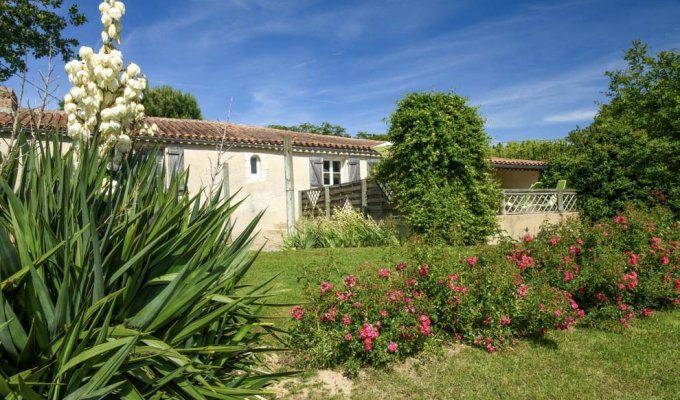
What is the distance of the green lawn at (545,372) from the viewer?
12.3 feet

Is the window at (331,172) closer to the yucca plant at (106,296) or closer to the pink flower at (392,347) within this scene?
the pink flower at (392,347)

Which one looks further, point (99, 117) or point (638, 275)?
point (638, 275)

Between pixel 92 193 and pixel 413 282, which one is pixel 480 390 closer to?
pixel 413 282

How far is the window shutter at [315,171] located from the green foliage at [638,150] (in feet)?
30.4

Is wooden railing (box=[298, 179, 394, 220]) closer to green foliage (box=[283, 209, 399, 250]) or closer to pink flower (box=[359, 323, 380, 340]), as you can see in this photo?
green foliage (box=[283, 209, 399, 250])

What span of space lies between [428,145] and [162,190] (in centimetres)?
910

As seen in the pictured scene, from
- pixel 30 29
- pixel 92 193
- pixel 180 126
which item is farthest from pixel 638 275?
pixel 30 29

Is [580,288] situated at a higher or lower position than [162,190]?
lower

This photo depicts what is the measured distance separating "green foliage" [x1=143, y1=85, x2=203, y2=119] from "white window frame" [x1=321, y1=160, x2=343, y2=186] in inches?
711

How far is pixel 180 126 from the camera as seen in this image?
17.6 m

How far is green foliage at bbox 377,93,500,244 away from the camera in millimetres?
11391

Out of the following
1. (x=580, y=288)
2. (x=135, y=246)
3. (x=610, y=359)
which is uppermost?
(x=135, y=246)

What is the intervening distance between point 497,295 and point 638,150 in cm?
1195

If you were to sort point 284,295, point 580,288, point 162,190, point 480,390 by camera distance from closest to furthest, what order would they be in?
point 162,190, point 480,390, point 580,288, point 284,295
